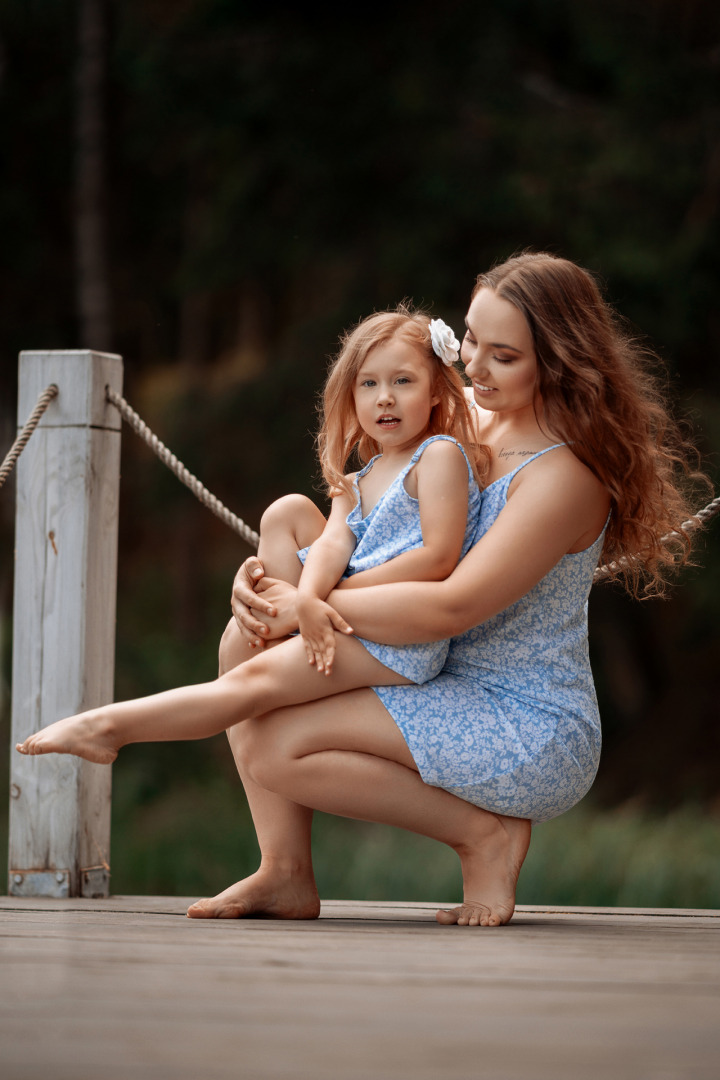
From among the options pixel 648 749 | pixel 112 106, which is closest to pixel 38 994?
pixel 648 749

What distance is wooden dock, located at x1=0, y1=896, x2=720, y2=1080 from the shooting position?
1146mm

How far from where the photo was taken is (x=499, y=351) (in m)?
2.10

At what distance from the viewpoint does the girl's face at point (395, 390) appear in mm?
2135

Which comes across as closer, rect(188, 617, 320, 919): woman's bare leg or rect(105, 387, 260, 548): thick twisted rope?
rect(188, 617, 320, 919): woman's bare leg

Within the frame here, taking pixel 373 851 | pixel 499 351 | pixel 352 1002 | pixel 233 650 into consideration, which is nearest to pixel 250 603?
pixel 233 650

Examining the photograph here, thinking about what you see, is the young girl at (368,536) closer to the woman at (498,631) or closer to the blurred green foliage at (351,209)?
the woman at (498,631)

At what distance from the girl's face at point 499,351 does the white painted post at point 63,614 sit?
0.90 meters

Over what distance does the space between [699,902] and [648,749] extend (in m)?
2.88

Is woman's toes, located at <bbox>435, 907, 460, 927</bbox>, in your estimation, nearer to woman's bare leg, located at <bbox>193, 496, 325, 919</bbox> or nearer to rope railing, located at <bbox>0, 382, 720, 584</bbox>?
woman's bare leg, located at <bbox>193, 496, 325, 919</bbox>

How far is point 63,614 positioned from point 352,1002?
1392mm

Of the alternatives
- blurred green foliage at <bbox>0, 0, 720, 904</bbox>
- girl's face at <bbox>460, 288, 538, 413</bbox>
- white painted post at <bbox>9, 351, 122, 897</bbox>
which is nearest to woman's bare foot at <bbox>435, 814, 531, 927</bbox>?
girl's face at <bbox>460, 288, 538, 413</bbox>

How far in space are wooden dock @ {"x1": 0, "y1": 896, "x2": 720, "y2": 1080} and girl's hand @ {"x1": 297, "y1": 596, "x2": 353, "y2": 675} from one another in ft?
1.34

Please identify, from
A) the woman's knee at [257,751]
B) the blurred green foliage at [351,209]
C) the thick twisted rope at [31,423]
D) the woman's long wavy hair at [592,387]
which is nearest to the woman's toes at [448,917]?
the woman's knee at [257,751]

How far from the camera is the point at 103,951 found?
1.69 m
